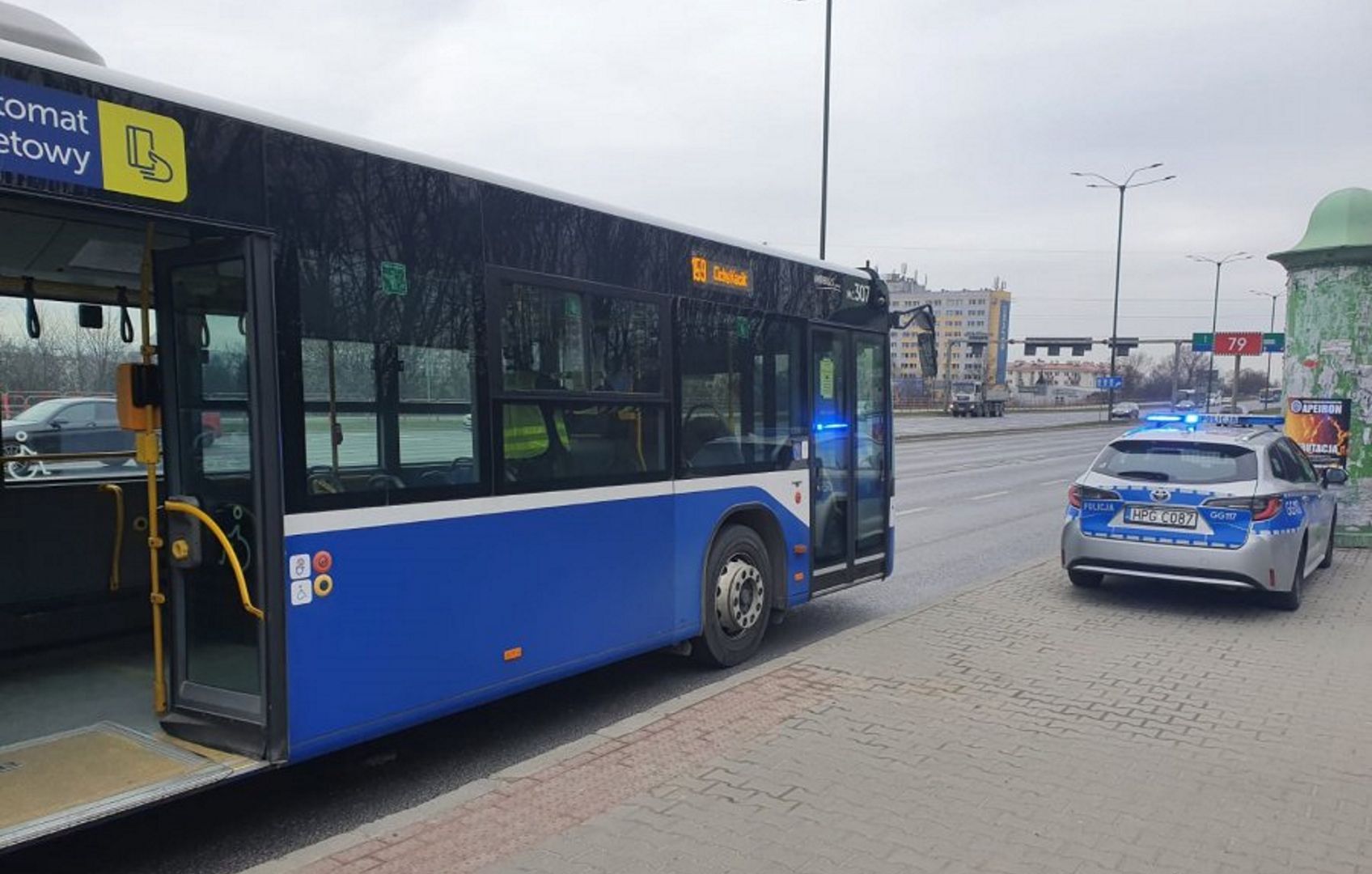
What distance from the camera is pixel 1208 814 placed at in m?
4.03

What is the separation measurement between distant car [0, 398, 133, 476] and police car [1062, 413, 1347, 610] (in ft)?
25.1

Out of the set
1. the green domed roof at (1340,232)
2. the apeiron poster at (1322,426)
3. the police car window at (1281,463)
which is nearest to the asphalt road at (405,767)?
the police car window at (1281,463)

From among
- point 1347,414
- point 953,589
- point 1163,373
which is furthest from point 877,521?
point 1163,373

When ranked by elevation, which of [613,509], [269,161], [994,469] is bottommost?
[994,469]

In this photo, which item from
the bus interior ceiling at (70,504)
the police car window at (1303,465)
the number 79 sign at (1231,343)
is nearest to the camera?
the bus interior ceiling at (70,504)

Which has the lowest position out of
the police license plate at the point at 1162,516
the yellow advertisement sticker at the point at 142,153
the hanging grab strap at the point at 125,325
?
the police license plate at the point at 1162,516

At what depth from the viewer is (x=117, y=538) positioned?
19.9 ft

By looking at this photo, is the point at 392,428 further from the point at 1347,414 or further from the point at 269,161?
the point at 1347,414

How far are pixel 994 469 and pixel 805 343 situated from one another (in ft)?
62.6

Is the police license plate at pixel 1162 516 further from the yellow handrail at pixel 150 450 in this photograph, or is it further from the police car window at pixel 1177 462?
the yellow handrail at pixel 150 450

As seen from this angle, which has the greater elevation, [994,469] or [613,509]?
[613,509]

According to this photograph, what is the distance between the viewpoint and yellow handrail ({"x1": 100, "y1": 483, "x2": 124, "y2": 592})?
237 inches

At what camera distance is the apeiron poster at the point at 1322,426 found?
11641mm

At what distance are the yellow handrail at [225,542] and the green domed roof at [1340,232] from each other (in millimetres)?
12725
